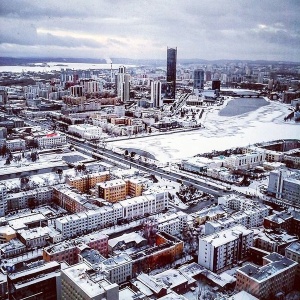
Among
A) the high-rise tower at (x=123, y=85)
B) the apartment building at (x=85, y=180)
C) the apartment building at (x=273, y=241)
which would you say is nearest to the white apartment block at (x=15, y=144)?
the apartment building at (x=85, y=180)

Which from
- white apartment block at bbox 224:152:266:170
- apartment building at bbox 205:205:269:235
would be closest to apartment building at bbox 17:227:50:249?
apartment building at bbox 205:205:269:235

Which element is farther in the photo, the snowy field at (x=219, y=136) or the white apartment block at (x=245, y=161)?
the snowy field at (x=219, y=136)

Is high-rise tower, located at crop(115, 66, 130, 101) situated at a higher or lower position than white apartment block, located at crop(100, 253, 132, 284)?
higher

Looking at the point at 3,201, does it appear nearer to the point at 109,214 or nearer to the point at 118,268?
the point at 109,214

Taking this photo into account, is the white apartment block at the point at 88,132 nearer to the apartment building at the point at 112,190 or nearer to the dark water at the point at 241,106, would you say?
the apartment building at the point at 112,190

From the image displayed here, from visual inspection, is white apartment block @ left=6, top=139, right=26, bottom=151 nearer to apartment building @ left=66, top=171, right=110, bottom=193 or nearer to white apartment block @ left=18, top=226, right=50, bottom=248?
apartment building @ left=66, top=171, right=110, bottom=193
